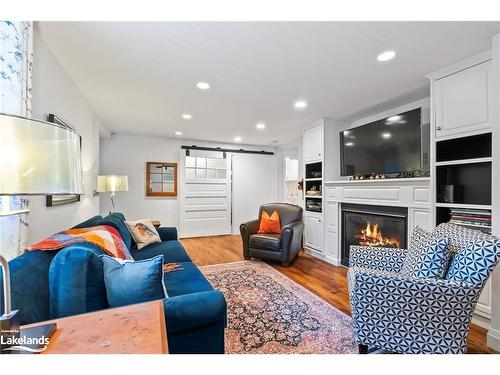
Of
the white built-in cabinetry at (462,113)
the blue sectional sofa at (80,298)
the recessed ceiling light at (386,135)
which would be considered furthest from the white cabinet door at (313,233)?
the blue sectional sofa at (80,298)

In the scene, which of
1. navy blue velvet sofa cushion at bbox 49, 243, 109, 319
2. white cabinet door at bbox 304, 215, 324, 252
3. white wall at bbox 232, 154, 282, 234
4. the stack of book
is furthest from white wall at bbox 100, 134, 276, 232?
the stack of book

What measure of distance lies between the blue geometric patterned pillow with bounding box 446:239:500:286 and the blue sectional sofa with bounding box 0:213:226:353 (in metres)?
1.38

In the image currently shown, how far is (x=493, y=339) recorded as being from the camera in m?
1.64

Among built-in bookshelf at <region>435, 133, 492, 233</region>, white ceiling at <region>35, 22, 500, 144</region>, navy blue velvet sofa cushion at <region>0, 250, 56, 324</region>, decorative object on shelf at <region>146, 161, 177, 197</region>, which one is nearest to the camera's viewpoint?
navy blue velvet sofa cushion at <region>0, 250, 56, 324</region>

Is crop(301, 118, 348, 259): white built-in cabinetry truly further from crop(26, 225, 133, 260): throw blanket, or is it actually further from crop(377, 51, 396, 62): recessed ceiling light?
crop(26, 225, 133, 260): throw blanket

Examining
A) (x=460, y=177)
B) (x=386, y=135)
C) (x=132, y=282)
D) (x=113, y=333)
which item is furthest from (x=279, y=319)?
(x=386, y=135)

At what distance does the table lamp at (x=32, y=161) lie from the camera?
0.59 metres

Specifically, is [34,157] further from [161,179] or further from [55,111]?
[161,179]

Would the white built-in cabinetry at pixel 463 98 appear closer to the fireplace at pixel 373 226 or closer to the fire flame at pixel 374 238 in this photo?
the fireplace at pixel 373 226

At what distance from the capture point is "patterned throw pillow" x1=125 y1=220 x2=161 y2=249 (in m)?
2.60

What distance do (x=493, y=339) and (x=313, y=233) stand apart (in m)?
2.36

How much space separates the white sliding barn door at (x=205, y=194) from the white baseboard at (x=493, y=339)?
454 centimetres
